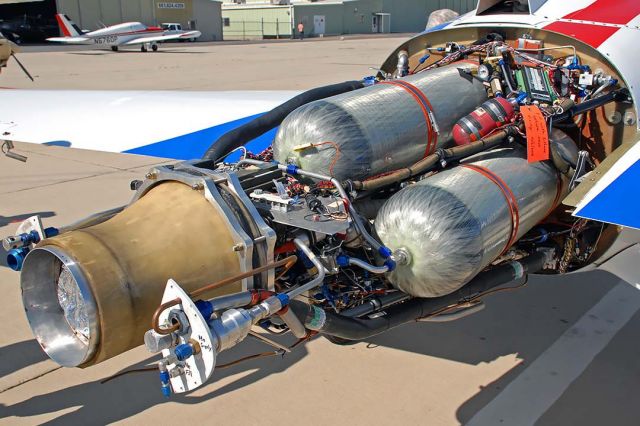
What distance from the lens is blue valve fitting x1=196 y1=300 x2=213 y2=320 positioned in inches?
87.1

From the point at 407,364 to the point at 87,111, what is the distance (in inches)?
140

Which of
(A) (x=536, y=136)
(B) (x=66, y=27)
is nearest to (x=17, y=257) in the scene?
(A) (x=536, y=136)

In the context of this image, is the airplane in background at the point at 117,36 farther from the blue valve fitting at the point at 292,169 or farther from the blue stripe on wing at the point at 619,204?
the blue stripe on wing at the point at 619,204

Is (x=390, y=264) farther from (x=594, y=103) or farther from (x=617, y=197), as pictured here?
(x=594, y=103)

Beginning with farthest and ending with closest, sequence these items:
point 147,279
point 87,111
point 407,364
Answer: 1. point 87,111
2. point 407,364
3. point 147,279

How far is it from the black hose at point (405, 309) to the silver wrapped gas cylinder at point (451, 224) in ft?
0.69

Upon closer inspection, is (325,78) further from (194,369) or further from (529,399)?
(194,369)

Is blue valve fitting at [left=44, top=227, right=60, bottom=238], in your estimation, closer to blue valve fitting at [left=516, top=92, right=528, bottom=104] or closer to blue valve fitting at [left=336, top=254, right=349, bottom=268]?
blue valve fitting at [left=336, top=254, right=349, bottom=268]

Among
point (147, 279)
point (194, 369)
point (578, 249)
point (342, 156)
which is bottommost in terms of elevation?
point (578, 249)

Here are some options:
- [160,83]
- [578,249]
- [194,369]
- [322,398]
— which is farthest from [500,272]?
[160,83]

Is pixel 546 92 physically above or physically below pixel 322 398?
above

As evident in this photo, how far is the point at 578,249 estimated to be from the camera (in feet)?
13.3

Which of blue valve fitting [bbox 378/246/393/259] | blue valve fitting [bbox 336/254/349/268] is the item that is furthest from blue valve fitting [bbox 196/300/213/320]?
blue valve fitting [bbox 378/246/393/259]

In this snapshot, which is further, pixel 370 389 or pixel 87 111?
pixel 87 111
